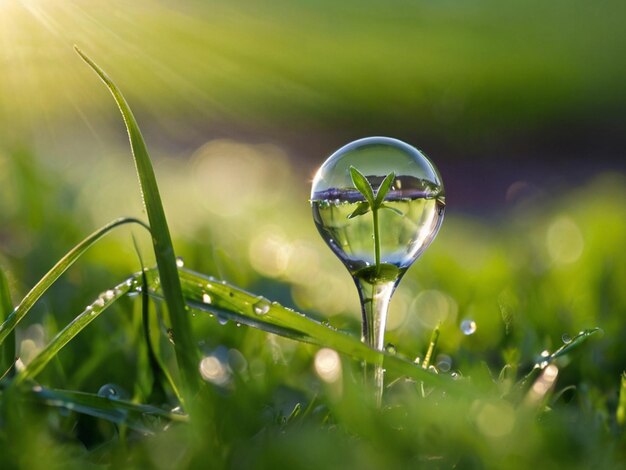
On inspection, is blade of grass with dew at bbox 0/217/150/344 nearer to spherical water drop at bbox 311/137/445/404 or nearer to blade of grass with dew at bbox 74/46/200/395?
blade of grass with dew at bbox 74/46/200/395

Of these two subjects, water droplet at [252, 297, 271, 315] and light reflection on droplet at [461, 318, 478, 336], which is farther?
light reflection on droplet at [461, 318, 478, 336]

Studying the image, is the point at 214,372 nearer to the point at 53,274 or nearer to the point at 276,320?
the point at 276,320

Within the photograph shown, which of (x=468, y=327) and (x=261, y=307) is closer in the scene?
(x=261, y=307)

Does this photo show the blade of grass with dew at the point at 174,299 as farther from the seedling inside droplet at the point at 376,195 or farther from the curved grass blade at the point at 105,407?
the seedling inside droplet at the point at 376,195

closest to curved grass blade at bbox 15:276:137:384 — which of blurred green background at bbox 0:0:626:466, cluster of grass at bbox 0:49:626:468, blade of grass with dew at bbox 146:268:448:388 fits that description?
cluster of grass at bbox 0:49:626:468

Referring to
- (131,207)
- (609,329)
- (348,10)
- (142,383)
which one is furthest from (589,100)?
(142,383)

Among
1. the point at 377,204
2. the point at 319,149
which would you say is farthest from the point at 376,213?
the point at 319,149
